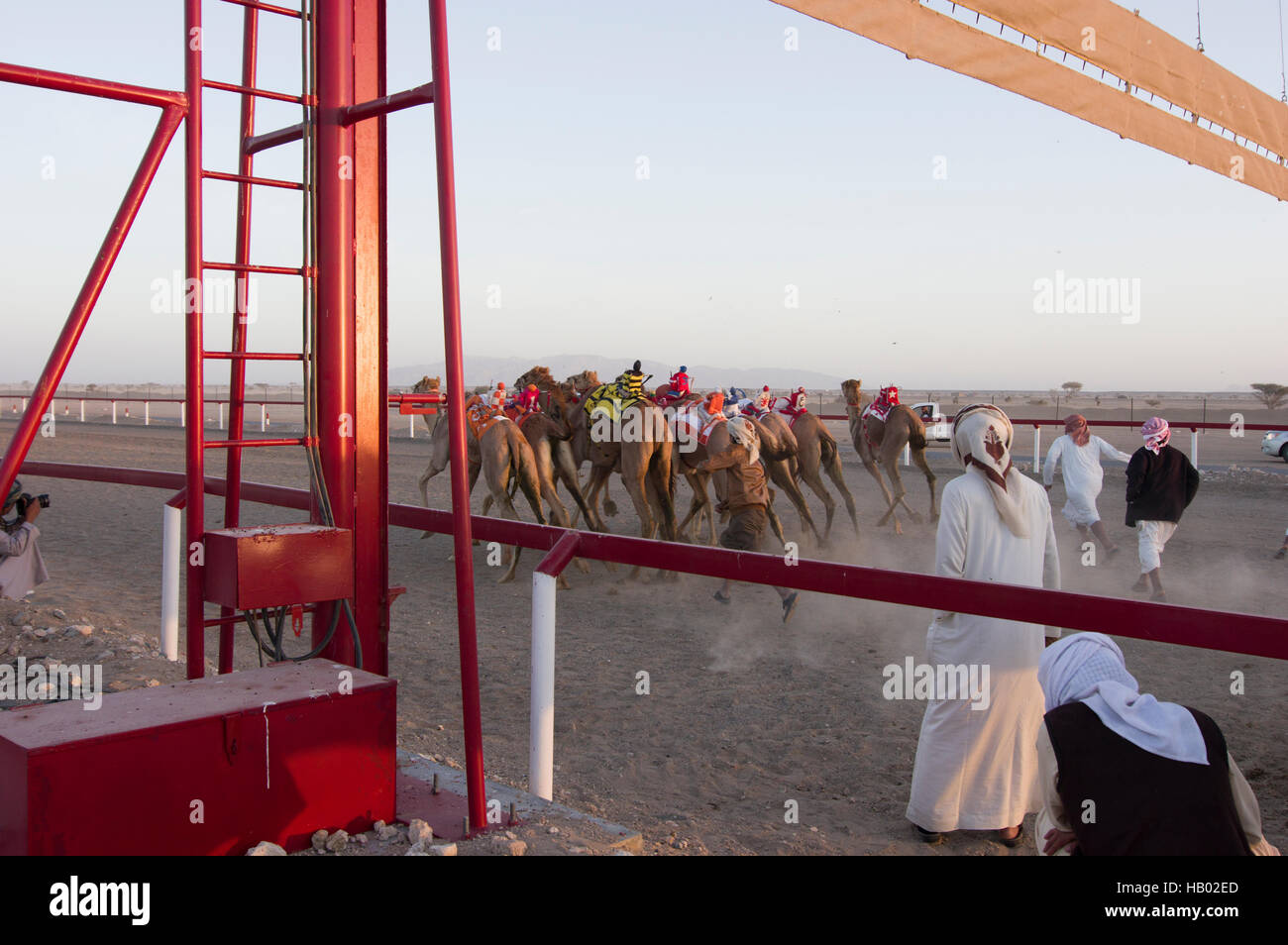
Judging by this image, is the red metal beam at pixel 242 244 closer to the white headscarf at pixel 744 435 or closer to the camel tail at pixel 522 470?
the white headscarf at pixel 744 435

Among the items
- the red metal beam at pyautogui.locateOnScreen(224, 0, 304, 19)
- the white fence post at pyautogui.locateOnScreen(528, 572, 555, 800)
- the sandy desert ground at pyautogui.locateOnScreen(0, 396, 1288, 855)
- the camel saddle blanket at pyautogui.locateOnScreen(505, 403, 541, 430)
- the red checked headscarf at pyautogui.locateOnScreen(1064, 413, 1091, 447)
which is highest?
the red metal beam at pyautogui.locateOnScreen(224, 0, 304, 19)

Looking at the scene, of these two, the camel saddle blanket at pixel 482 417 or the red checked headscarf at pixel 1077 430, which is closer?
the red checked headscarf at pixel 1077 430

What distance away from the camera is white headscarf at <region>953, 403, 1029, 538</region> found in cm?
420

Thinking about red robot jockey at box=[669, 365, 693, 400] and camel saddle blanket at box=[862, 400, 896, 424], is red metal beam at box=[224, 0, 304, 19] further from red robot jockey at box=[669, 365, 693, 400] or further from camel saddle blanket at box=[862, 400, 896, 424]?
camel saddle blanket at box=[862, 400, 896, 424]

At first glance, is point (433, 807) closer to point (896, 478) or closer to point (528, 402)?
point (528, 402)

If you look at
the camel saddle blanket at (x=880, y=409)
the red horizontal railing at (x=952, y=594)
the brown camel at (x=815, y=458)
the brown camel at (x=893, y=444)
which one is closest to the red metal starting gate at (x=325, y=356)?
the red horizontal railing at (x=952, y=594)

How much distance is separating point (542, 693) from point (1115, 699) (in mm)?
1862

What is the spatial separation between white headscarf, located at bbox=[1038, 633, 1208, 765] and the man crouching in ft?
19.9

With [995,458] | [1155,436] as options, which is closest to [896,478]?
[1155,436]

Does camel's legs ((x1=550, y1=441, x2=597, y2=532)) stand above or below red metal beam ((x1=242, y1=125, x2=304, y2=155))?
below

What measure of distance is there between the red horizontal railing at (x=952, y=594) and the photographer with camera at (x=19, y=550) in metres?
4.12

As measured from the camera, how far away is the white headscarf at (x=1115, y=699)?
2.19 meters

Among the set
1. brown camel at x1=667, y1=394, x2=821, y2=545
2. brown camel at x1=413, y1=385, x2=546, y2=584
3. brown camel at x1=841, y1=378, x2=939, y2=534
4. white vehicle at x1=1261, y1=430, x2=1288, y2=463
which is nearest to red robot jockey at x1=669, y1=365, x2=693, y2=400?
brown camel at x1=667, y1=394, x2=821, y2=545

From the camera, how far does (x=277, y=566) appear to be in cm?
330
